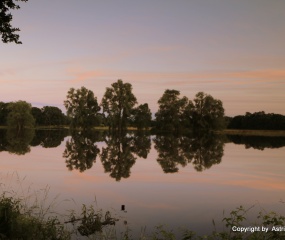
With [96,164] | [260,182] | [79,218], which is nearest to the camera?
[79,218]

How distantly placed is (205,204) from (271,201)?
3.29 metres

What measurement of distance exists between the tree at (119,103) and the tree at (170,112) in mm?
8435

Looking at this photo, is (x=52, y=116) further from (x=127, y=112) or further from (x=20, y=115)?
(x=127, y=112)

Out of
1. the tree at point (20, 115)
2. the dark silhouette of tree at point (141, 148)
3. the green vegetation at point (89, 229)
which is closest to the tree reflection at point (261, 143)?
the dark silhouette of tree at point (141, 148)

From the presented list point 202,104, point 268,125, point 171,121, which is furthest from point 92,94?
point 268,125

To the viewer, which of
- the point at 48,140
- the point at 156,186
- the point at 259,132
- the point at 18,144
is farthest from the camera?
the point at 259,132

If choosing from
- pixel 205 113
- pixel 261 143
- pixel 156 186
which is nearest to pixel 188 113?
pixel 205 113

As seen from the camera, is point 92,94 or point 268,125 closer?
point 92,94

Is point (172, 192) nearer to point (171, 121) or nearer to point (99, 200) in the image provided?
point (99, 200)

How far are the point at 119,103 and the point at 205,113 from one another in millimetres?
24897

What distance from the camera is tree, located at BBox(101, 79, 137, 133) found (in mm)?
97375

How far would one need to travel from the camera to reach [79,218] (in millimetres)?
11250

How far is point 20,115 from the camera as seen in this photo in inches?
3962

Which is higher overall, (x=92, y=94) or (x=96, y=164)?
(x=92, y=94)
